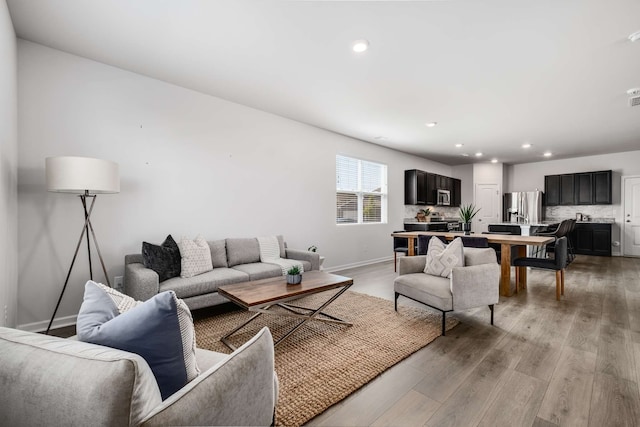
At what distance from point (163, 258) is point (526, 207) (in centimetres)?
915

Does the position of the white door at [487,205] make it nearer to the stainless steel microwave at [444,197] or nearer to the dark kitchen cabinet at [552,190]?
the stainless steel microwave at [444,197]

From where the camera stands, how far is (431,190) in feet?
25.0

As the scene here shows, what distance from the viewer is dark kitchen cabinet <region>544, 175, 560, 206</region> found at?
7973 mm

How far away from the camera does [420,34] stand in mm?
2459

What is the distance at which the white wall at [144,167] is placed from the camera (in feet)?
8.99

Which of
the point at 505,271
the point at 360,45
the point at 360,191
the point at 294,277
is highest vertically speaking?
the point at 360,45

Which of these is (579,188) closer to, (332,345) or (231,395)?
(332,345)

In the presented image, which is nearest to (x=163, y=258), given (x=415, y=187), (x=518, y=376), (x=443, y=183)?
(x=518, y=376)

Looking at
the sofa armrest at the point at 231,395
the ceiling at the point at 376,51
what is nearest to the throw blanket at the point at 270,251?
the ceiling at the point at 376,51

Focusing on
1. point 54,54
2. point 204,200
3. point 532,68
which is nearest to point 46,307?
point 204,200

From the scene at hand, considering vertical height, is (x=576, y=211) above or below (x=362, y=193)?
below

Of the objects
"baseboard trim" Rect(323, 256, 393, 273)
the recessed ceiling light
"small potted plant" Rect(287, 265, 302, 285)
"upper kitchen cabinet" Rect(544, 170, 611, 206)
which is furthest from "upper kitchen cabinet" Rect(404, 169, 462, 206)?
"small potted plant" Rect(287, 265, 302, 285)

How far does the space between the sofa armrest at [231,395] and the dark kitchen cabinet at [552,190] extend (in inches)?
383

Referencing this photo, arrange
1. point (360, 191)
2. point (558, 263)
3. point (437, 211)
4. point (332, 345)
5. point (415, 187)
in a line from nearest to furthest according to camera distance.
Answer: point (332, 345) → point (558, 263) → point (360, 191) → point (415, 187) → point (437, 211)
